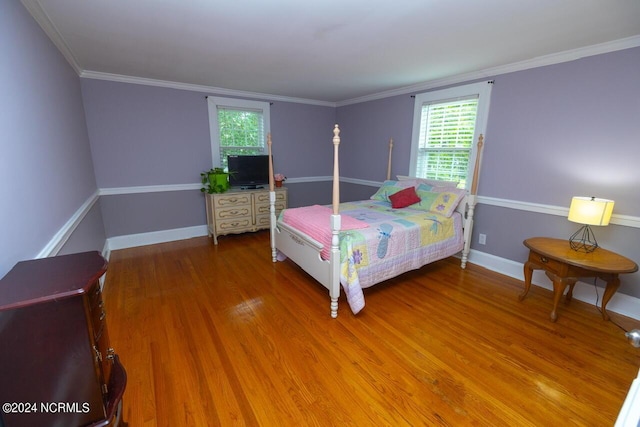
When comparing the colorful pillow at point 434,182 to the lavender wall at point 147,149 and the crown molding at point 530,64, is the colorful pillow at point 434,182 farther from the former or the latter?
the lavender wall at point 147,149

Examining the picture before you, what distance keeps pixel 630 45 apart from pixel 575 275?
76.5 inches

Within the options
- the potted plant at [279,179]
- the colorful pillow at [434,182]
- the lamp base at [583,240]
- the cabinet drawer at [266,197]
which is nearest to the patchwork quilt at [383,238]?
the colorful pillow at [434,182]

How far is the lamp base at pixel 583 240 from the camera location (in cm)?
243

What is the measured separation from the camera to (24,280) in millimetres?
973

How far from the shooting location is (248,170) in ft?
14.5

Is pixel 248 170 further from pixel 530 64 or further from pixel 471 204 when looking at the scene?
pixel 530 64

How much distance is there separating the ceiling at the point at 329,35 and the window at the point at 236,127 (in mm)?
845

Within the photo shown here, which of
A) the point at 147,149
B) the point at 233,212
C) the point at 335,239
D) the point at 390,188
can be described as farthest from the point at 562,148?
the point at 147,149

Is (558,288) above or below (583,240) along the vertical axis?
below

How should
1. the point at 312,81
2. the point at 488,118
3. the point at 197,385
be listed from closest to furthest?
1. the point at 197,385
2. the point at 488,118
3. the point at 312,81

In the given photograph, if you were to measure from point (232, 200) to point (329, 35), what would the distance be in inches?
105

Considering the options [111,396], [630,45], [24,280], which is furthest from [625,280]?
[24,280]

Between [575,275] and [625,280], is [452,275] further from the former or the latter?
[625,280]

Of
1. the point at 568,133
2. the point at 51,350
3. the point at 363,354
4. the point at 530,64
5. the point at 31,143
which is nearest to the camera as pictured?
the point at 51,350
